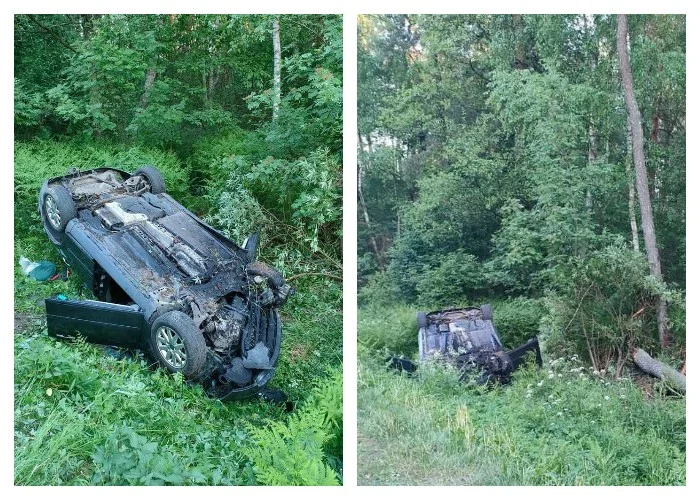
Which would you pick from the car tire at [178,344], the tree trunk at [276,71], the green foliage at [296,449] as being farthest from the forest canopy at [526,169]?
the car tire at [178,344]

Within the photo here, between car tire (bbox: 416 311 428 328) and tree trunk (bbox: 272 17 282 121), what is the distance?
148 centimetres

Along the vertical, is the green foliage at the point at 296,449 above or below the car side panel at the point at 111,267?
below

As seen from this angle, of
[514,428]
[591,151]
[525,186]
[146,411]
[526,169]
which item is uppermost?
[591,151]

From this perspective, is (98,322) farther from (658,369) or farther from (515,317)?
(658,369)

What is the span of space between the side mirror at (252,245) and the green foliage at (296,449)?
36.7 inches

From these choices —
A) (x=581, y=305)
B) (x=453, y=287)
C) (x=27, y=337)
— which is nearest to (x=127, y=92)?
(x=27, y=337)

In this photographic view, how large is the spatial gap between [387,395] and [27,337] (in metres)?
2.14

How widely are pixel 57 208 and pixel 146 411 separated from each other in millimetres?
1289

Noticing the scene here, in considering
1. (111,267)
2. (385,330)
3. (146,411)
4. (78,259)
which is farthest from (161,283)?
(385,330)

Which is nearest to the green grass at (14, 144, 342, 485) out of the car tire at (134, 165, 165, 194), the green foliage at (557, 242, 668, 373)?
the car tire at (134, 165, 165, 194)

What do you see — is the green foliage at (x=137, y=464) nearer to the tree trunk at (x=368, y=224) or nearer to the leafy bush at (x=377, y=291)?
the leafy bush at (x=377, y=291)

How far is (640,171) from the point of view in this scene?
13.2ft

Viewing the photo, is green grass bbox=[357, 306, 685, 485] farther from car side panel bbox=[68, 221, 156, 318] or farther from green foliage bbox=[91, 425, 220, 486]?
car side panel bbox=[68, 221, 156, 318]

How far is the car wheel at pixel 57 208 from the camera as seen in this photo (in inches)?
155
